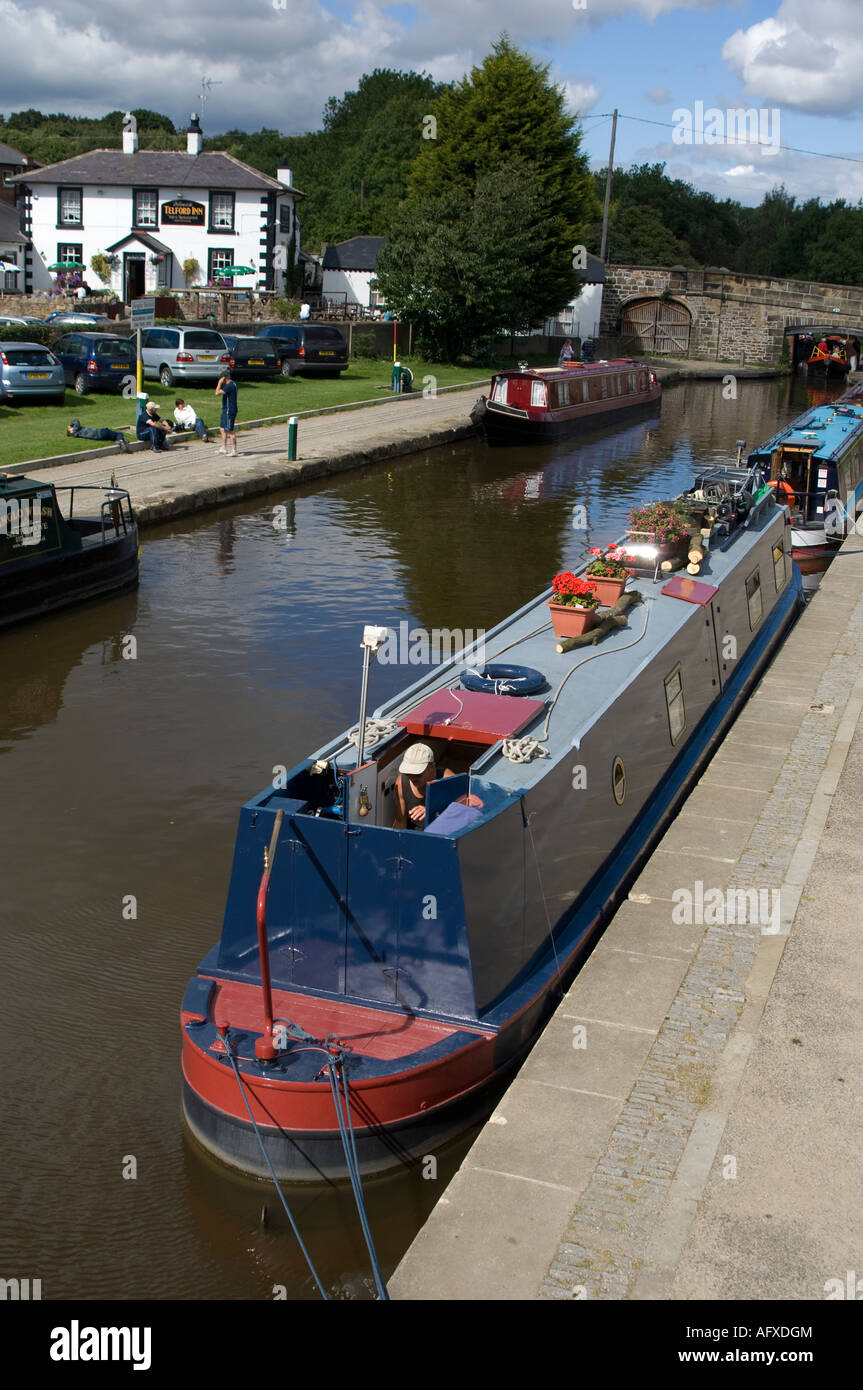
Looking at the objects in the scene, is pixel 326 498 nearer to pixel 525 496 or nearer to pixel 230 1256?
pixel 525 496

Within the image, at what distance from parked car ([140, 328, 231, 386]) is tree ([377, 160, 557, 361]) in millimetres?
11678

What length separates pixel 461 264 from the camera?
1641 inches

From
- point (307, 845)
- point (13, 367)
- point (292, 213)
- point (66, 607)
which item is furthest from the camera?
point (292, 213)

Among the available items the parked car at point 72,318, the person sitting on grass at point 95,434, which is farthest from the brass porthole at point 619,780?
the parked car at point 72,318

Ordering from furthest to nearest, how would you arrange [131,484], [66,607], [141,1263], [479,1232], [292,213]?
1. [292,213]
2. [131,484]
3. [66,607]
4. [141,1263]
5. [479,1232]

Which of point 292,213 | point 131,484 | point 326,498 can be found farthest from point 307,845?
point 292,213

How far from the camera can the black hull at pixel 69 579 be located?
16.2 m

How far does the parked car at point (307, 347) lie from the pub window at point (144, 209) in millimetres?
19001

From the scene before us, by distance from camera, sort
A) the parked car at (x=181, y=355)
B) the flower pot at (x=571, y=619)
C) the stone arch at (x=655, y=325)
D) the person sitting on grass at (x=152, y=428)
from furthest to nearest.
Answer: the stone arch at (x=655, y=325) → the parked car at (x=181, y=355) → the person sitting on grass at (x=152, y=428) → the flower pot at (x=571, y=619)

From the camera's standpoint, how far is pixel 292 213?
56.6m

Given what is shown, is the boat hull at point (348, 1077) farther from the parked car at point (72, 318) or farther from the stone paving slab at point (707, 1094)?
the parked car at point (72, 318)

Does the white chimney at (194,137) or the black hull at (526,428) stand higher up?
the white chimney at (194,137)

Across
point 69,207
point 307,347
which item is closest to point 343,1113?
point 307,347

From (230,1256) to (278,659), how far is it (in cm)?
983
